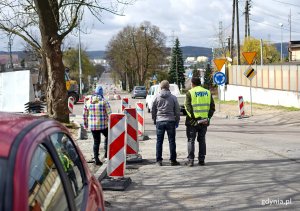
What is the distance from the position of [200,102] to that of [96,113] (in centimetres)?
210

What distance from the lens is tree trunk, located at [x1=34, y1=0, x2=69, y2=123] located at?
16.1m

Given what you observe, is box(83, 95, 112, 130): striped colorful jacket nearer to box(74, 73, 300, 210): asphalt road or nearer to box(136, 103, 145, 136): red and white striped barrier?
box(74, 73, 300, 210): asphalt road

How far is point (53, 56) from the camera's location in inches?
653

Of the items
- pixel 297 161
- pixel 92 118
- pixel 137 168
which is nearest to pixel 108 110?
pixel 92 118

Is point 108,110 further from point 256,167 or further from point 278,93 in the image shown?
point 278,93

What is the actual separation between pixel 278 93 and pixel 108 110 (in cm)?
2124

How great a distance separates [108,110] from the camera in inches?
392

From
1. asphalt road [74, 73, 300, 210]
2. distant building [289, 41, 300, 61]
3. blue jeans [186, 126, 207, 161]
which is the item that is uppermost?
distant building [289, 41, 300, 61]

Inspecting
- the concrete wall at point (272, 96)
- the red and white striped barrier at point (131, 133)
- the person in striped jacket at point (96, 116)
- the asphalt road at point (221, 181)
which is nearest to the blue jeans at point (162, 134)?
the asphalt road at point (221, 181)

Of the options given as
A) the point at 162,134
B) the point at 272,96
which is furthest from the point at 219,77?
the point at 162,134

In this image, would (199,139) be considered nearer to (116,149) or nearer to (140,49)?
(116,149)

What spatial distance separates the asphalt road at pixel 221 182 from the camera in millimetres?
6594

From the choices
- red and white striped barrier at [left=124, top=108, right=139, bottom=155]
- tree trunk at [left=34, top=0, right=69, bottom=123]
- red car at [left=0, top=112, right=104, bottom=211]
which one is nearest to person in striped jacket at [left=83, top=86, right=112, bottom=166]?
red and white striped barrier at [left=124, top=108, right=139, bottom=155]

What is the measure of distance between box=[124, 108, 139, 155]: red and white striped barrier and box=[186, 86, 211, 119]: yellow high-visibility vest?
136 cm
